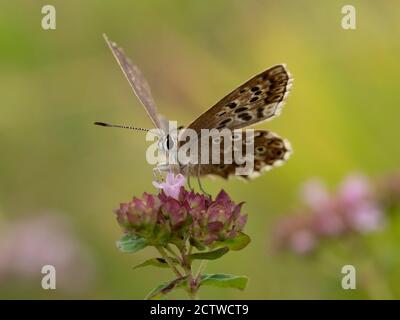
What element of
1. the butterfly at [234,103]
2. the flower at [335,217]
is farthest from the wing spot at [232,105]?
the flower at [335,217]

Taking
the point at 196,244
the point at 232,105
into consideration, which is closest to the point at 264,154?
the point at 232,105

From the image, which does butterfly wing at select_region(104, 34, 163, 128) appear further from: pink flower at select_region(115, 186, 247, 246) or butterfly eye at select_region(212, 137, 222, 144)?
pink flower at select_region(115, 186, 247, 246)

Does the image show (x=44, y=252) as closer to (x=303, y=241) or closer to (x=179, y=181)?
(x=303, y=241)

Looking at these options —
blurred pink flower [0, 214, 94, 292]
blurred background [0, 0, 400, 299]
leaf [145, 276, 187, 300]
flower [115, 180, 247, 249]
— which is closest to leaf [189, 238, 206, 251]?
flower [115, 180, 247, 249]

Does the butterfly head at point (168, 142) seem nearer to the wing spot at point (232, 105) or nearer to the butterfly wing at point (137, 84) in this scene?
the butterfly wing at point (137, 84)

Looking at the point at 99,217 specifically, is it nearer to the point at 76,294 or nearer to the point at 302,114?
the point at 76,294

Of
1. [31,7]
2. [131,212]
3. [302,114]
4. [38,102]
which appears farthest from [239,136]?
[31,7]
